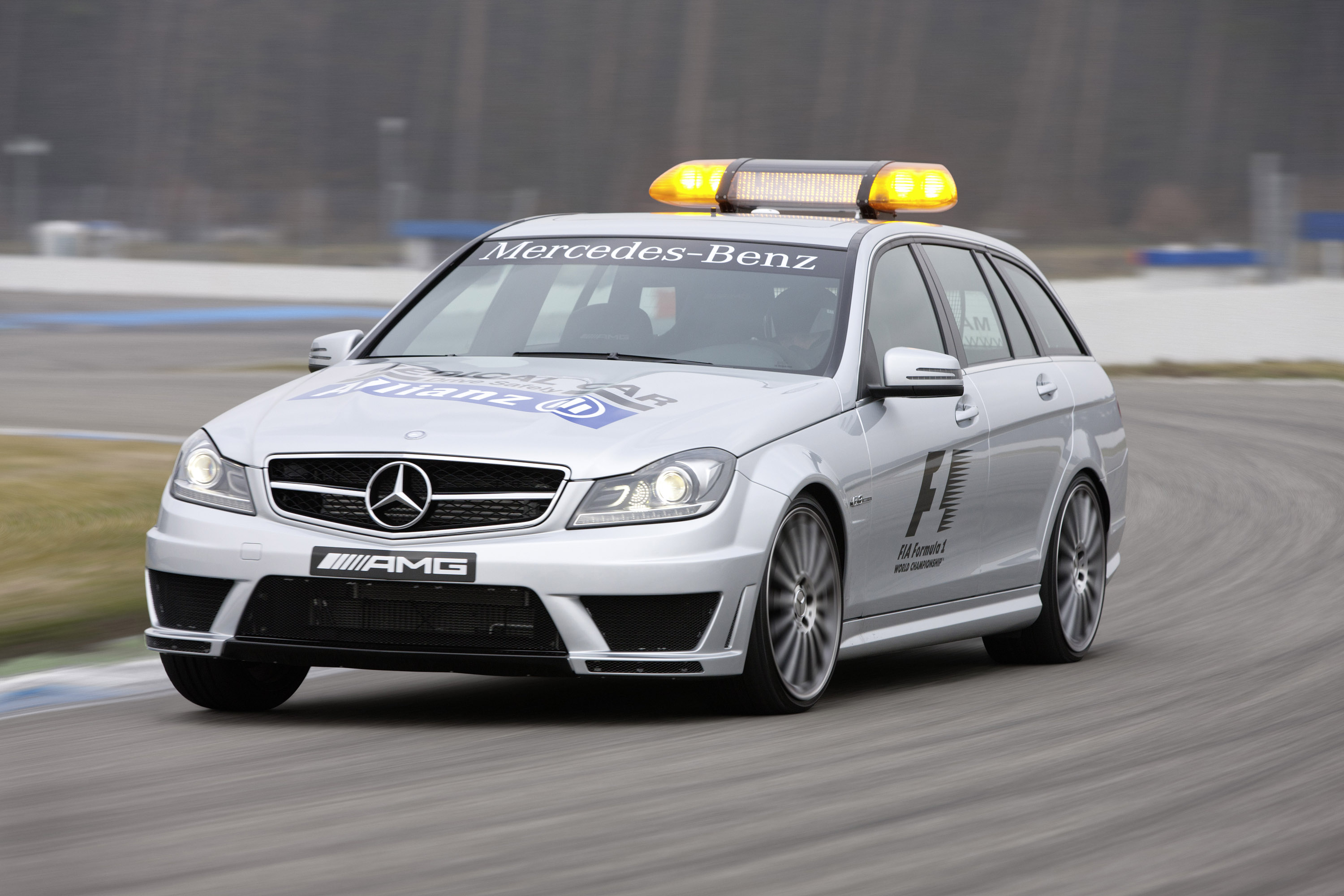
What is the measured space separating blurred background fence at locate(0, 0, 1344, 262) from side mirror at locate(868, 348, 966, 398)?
26.3 metres

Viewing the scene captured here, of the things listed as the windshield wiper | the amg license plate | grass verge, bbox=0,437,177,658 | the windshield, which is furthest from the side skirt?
grass verge, bbox=0,437,177,658

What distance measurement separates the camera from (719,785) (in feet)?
18.5

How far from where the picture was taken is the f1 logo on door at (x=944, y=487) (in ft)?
24.7

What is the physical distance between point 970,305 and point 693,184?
4.18 ft

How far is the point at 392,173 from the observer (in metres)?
55.4

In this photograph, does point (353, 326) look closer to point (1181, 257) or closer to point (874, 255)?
point (1181, 257)

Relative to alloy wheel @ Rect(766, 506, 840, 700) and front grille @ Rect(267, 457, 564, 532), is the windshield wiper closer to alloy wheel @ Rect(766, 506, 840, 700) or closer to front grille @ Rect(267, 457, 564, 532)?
alloy wheel @ Rect(766, 506, 840, 700)

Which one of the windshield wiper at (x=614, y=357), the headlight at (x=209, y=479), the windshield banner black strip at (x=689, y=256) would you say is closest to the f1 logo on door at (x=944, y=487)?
the windshield banner black strip at (x=689, y=256)

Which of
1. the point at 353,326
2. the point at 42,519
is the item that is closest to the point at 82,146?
the point at 353,326

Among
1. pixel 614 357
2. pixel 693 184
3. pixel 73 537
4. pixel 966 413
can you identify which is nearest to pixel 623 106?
pixel 73 537

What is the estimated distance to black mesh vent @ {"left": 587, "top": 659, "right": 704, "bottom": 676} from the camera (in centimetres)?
637

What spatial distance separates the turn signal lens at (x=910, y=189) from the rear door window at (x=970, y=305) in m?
0.19

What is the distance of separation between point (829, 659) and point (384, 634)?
1449 mm

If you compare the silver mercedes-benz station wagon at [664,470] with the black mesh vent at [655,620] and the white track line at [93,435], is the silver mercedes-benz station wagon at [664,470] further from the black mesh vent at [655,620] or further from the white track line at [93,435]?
the white track line at [93,435]
